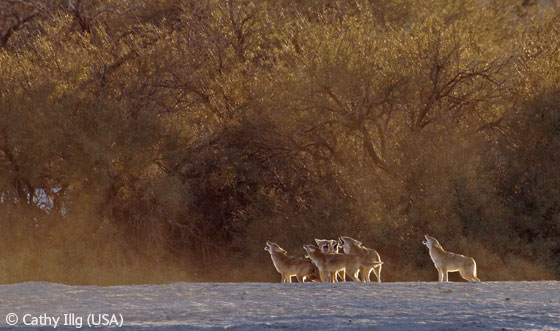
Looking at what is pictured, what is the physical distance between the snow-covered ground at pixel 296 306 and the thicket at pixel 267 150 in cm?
1212

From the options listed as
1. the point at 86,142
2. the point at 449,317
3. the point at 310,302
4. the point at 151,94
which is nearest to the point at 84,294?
the point at 310,302

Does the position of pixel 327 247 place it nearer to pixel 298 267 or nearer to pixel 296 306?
pixel 298 267

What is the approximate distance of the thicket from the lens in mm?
26453

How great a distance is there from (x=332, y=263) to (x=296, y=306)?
553 cm

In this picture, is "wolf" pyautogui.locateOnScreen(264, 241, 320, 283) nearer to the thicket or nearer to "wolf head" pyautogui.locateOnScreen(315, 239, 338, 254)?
"wolf head" pyautogui.locateOnScreen(315, 239, 338, 254)

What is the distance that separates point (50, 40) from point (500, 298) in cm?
2033

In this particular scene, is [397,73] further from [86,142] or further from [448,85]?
[86,142]

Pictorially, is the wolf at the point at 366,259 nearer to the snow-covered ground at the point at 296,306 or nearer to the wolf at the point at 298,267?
the wolf at the point at 298,267

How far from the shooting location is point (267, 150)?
29.0m

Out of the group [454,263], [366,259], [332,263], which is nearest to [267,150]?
[366,259]

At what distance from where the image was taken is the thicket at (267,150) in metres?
26.5

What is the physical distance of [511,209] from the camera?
26016 millimetres

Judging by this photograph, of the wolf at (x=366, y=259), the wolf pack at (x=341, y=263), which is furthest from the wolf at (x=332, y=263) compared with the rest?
the wolf at (x=366, y=259)

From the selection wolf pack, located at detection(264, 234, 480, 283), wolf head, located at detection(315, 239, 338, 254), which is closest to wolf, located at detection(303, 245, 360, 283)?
wolf pack, located at detection(264, 234, 480, 283)
